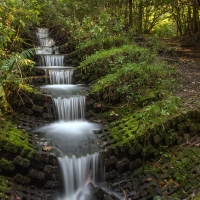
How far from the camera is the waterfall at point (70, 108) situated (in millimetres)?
7590

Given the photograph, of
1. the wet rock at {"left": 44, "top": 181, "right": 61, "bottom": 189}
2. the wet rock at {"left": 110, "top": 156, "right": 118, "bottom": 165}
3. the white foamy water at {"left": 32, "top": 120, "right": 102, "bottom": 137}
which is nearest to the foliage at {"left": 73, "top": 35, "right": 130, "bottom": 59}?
the white foamy water at {"left": 32, "top": 120, "right": 102, "bottom": 137}

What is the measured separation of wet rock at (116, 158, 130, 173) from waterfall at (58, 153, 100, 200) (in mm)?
495

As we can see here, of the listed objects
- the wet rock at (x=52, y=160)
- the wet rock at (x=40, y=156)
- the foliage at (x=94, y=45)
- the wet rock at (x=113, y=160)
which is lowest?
the wet rock at (x=113, y=160)

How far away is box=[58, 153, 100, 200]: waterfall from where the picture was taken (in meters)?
5.62

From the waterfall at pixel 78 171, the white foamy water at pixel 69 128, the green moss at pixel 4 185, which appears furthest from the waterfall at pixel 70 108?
the green moss at pixel 4 185

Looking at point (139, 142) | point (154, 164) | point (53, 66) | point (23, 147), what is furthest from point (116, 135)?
point (53, 66)

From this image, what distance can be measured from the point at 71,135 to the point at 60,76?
11.0 feet

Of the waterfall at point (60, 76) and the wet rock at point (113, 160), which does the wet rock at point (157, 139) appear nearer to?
the wet rock at point (113, 160)

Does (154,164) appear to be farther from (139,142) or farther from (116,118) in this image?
(116,118)

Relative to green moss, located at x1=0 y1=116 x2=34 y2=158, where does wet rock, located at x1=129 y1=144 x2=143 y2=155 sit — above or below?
below

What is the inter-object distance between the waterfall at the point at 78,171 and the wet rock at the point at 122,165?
50 centimetres

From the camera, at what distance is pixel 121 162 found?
586 centimetres

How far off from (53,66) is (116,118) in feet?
15.2

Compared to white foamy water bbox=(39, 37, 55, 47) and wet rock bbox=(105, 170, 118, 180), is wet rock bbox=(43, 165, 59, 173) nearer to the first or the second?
wet rock bbox=(105, 170, 118, 180)
